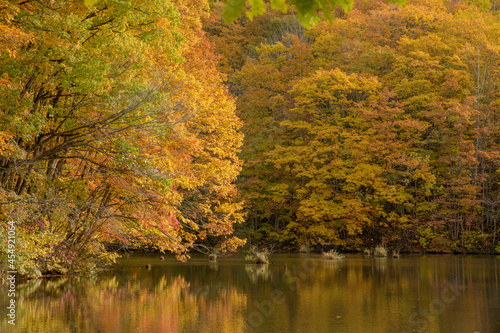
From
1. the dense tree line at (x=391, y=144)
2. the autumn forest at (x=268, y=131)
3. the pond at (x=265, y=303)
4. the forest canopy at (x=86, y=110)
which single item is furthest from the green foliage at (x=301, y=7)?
the dense tree line at (x=391, y=144)

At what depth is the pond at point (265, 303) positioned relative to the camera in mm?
9352

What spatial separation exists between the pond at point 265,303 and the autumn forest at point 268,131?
1336 mm

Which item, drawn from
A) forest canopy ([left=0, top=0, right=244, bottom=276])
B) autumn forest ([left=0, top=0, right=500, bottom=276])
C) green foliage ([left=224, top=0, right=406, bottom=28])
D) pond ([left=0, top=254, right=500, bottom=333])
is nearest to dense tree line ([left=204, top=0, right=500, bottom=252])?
autumn forest ([left=0, top=0, right=500, bottom=276])

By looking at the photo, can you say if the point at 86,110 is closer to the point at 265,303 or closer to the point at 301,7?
the point at 265,303

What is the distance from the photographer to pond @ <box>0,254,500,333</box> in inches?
368

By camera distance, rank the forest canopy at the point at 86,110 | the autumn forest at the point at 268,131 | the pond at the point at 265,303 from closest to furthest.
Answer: the pond at the point at 265,303 < the forest canopy at the point at 86,110 < the autumn forest at the point at 268,131

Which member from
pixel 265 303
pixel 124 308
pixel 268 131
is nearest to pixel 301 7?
pixel 124 308

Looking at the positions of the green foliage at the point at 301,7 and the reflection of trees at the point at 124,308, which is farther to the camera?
the reflection of trees at the point at 124,308

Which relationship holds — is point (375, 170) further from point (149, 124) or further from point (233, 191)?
point (149, 124)

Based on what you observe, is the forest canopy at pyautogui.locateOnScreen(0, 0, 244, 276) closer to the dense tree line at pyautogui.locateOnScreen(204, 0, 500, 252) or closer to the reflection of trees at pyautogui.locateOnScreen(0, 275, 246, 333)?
the reflection of trees at pyautogui.locateOnScreen(0, 275, 246, 333)

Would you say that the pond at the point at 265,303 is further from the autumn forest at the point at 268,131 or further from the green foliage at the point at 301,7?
the green foliage at the point at 301,7

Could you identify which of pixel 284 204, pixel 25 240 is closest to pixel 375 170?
pixel 284 204

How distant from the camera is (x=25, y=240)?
38.8 ft

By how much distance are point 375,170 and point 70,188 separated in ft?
72.7
